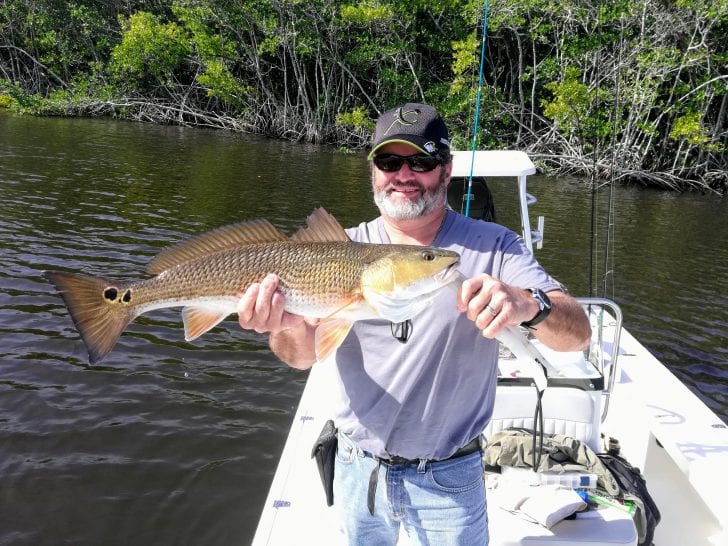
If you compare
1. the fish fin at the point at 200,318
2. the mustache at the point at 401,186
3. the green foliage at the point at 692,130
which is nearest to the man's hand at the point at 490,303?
the mustache at the point at 401,186

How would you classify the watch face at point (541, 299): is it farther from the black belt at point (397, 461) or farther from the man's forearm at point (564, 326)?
the black belt at point (397, 461)

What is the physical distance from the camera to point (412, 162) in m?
2.54

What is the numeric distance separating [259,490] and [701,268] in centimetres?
1197

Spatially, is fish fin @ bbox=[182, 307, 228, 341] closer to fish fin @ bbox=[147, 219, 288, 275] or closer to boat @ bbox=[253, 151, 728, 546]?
fish fin @ bbox=[147, 219, 288, 275]

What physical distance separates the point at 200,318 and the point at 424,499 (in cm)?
129

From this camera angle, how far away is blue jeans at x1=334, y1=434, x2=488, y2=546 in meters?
Answer: 2.39

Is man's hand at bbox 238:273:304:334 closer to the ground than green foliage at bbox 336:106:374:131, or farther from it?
closer to the ground

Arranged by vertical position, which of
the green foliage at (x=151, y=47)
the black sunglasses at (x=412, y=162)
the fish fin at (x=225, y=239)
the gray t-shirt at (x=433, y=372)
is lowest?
the gray t-shirt at (x=433, y=372)

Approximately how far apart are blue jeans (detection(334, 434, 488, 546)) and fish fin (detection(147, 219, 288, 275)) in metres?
1.00

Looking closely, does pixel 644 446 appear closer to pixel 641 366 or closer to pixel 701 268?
pixel 641 366

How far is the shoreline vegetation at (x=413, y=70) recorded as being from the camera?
2172 cm

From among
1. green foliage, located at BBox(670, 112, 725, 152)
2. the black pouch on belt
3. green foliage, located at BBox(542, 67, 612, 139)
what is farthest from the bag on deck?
green foliage, located at BBox(670, 112, 725, 152)

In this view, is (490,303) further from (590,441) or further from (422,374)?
(590,441)

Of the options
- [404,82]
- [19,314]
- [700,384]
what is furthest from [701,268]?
[404,82]
